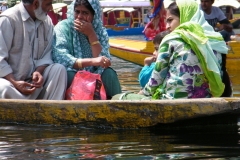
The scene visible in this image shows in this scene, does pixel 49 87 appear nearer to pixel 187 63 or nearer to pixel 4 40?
pixel 4 40

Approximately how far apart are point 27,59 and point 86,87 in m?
0.57

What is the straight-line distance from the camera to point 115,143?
4723 mm

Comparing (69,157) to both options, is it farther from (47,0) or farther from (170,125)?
(47,0)

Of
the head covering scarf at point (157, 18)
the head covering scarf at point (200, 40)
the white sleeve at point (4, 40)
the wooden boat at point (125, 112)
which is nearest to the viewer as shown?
the wooden boat at point (125, 112)

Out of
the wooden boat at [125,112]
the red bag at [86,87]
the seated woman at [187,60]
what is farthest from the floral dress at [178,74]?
the red bag at [86,87]

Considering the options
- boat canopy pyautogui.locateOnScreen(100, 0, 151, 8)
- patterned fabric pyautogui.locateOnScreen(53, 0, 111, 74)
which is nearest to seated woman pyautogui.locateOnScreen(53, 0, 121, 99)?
patterned fabric pyautogui.locateOnScreen(53, 0, 111, 74)

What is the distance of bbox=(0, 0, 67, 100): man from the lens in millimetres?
5551

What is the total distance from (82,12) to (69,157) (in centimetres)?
179

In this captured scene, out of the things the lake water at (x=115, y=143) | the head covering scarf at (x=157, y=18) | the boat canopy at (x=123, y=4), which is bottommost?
the boat canopy at (x=123, y=4)

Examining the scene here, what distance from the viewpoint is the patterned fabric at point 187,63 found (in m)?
4.80

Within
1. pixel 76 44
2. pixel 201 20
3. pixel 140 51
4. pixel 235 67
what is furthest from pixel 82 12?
pixel 140 51

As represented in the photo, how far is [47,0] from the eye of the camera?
18.4ft

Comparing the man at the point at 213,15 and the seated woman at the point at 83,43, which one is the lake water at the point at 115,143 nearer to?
the seated woman at the point at 83,43

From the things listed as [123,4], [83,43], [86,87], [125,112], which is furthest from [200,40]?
[123,4]
